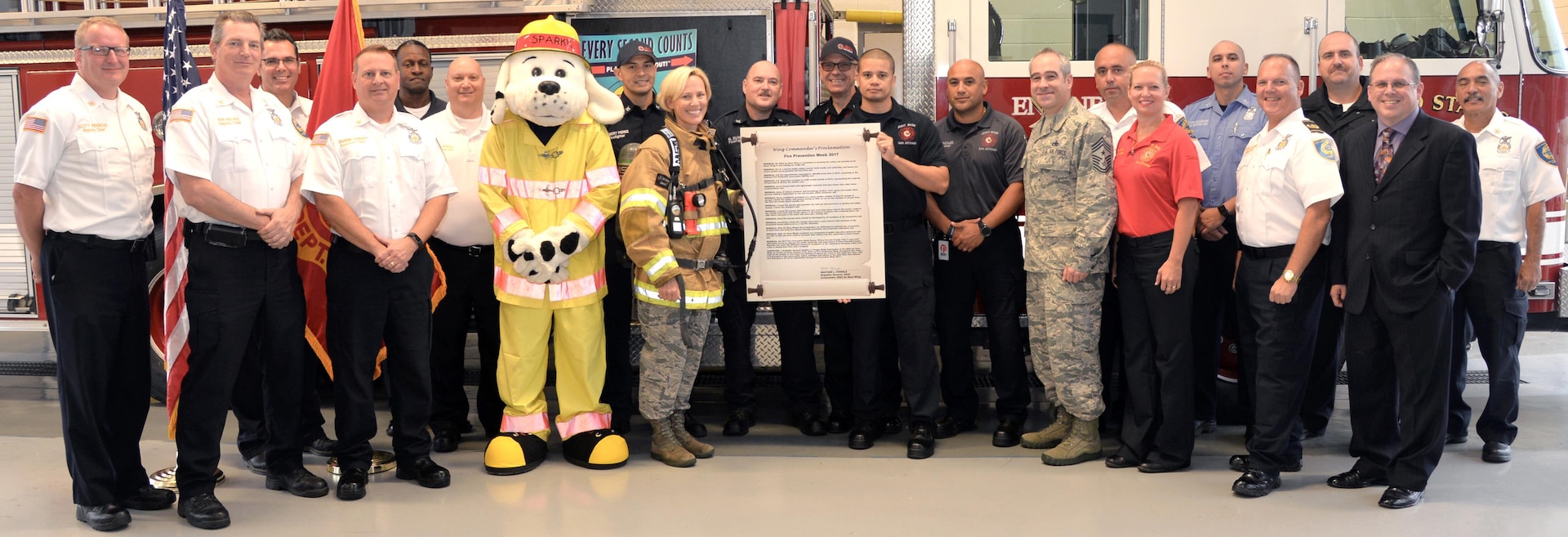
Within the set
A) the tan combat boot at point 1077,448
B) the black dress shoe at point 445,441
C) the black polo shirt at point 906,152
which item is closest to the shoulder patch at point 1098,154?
the black polo shirt at point 906,152

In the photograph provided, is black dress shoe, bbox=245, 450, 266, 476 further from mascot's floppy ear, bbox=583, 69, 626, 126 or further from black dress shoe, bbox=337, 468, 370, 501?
mascot's floppy ear, bbox=583, 69, 626, 126

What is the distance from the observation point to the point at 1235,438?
5.58 metres

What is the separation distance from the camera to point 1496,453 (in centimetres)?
506

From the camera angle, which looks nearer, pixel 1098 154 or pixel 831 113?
pixel 1098 154

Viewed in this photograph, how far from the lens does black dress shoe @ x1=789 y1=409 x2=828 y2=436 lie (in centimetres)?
567

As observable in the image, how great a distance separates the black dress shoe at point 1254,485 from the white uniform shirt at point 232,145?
13.3 feet

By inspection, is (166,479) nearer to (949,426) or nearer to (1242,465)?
(949,426)

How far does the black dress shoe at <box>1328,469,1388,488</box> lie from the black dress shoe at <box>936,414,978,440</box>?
5.63ft

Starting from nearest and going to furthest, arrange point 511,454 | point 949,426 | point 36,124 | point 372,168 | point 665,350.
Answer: point 36,124, point 372,168, point 511,454, point 665,350, point 949,426

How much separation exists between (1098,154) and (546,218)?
2437mm

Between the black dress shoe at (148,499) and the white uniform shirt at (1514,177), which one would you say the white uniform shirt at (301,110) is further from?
the white uniform shirt at (1514,177)

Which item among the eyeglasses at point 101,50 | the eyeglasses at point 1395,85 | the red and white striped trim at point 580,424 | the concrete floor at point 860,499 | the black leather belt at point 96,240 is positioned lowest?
the concrete floor at point 860,499

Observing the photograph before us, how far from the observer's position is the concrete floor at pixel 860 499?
4.21 m

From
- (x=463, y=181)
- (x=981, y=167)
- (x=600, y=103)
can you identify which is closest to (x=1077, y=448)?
(x=981, y=167)
